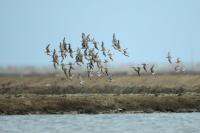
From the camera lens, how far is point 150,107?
7831 centimetres

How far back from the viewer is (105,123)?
217ft

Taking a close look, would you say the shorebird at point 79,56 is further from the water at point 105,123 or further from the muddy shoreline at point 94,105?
the water at point 105,123

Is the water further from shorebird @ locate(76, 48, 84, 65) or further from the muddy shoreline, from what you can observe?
Answer: shorebird @ locate(76, 48, 84, 65)

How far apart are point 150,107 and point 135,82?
32.4 m

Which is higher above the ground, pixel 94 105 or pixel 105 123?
pixel 94 105

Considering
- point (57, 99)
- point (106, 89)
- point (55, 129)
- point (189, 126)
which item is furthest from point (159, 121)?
point (106, 89)

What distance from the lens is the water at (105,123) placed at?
60.9 metres

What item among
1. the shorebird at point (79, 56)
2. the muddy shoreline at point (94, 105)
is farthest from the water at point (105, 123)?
the shorebird at point (79, 56)

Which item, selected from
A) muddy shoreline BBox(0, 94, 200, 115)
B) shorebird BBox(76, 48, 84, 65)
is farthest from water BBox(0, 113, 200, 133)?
shorebird BBox(76, 48, 84, 65)

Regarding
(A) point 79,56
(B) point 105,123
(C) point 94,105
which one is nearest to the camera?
(B) point 105,123

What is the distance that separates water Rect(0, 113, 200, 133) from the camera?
6094 cm

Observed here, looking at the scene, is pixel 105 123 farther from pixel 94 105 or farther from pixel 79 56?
pixel 79 56

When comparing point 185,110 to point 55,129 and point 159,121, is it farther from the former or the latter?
point 55,129

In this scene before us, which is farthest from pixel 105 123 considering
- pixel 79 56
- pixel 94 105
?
pixel 79 56
